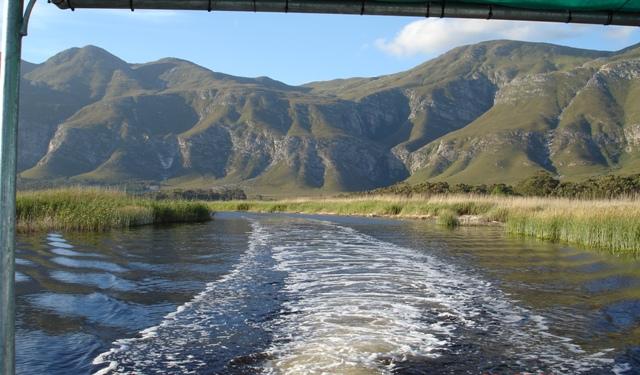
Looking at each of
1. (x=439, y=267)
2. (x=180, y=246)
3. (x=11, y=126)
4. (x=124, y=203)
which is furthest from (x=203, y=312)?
(x=124, y=203)

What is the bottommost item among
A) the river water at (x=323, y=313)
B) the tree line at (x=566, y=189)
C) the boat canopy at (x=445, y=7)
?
the river water at (x=323, y=313)

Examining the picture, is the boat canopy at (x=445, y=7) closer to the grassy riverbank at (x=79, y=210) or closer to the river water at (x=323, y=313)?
the river water at (x=323, y=313)

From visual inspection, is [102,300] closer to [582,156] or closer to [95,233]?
[95,233]

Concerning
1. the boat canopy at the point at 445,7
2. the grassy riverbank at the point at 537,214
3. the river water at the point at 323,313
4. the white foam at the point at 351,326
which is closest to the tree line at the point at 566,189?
the grassy riverbank at the point at 537,214

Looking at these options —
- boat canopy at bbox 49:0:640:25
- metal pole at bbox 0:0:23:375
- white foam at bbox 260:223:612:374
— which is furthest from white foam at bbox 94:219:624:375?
boat canopy at bbox 49:0:640:25

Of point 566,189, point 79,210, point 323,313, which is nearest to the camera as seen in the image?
point 323,313

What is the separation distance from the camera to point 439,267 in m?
17.3

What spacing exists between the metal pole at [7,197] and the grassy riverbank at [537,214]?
2189cm

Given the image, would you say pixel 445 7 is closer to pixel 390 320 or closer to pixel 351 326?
pixel 351 326

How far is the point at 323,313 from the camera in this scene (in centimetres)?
1060

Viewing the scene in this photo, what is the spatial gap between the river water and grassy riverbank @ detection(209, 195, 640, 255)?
11.4 feet

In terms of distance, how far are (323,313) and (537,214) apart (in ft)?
77.3

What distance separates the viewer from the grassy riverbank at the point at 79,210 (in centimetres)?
2716

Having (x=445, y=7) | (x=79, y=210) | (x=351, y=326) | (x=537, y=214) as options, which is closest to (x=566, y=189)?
(x=537, y=214)
